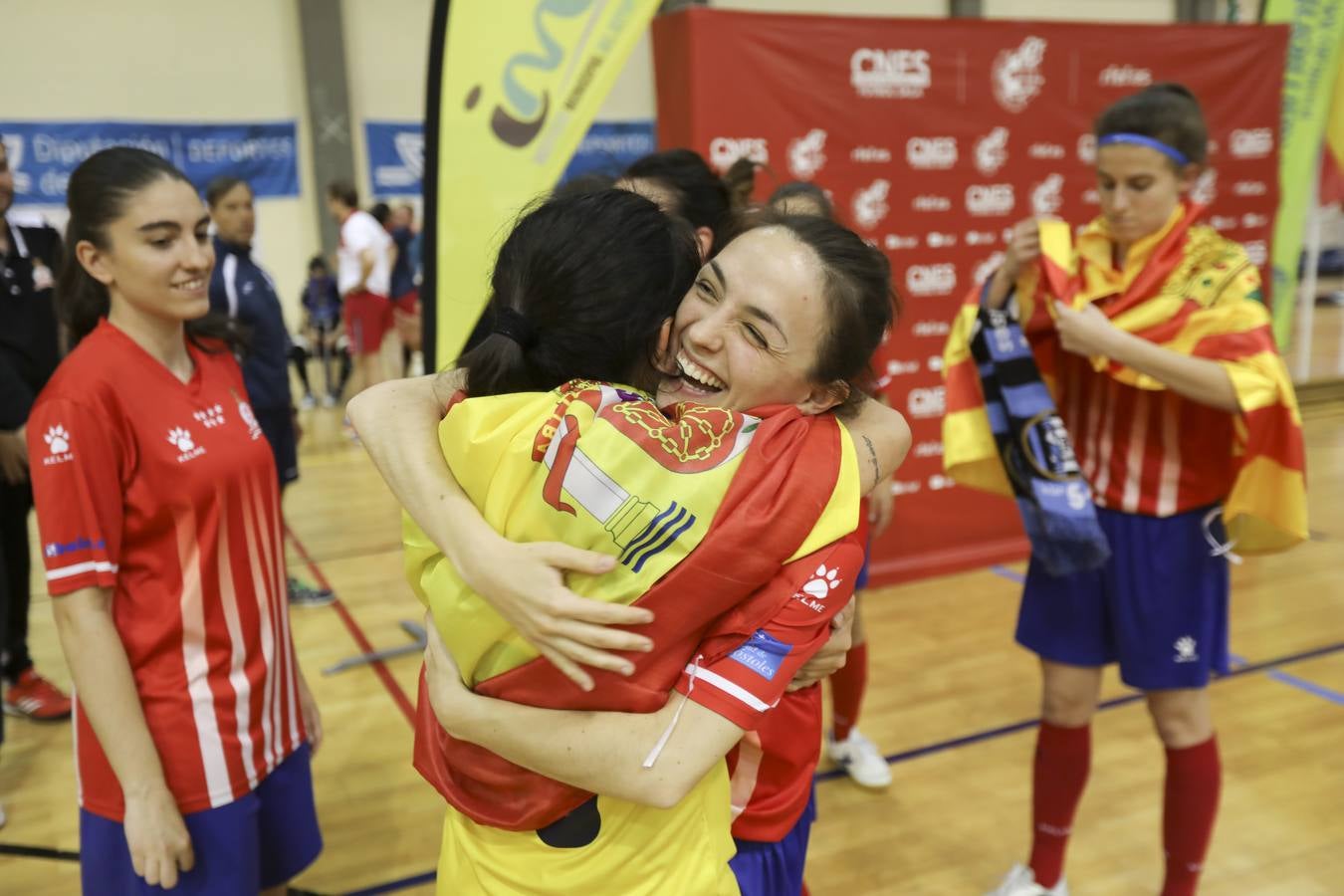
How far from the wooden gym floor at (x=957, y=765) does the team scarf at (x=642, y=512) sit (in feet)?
5.40

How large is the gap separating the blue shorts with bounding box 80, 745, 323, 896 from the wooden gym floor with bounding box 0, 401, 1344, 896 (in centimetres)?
75

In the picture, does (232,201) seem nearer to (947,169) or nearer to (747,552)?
(947,169)

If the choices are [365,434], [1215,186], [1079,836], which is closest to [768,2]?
[1215,186]

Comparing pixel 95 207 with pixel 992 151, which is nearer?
pixel 95 207

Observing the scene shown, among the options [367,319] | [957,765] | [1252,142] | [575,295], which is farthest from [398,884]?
[367,319]

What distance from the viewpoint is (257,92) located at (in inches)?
362

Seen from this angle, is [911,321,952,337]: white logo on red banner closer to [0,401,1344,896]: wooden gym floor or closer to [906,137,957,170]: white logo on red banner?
[906,137,957,170]: white logo on red banner

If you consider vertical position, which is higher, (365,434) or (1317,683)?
(365,434)

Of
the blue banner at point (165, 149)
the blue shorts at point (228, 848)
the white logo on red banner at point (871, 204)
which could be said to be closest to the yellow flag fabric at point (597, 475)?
the blue shorts at point (228, 848)

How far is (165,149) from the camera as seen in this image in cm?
871

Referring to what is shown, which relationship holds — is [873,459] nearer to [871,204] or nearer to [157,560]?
[157,560]

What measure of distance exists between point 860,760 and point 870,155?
229 cm

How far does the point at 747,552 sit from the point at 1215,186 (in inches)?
185

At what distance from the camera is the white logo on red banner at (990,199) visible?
404 cm
